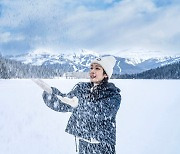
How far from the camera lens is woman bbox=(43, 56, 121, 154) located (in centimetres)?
279

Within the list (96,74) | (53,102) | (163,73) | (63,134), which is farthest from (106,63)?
(163,73)

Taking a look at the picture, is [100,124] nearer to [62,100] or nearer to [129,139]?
[62,100]

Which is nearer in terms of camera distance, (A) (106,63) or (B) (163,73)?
(A) (106,63)

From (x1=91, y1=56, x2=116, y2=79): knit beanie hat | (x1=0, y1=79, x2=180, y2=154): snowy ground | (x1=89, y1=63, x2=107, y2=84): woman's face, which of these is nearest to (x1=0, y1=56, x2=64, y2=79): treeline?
(x1=0, y1=79, x2=180, y2=154): snowy ground

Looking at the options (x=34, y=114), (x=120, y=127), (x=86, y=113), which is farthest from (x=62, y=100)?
(x=34, y=114)

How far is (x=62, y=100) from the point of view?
2.84m

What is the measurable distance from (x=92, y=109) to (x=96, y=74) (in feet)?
0.92

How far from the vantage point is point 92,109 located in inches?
111

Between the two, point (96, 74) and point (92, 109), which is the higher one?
point (96, 74)

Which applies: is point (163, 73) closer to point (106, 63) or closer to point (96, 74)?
point (106, 63)

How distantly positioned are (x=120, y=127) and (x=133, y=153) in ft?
9.39

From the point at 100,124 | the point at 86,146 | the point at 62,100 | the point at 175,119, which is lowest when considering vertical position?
the point at 175,119

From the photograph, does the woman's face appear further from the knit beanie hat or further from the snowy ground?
the snowy ground

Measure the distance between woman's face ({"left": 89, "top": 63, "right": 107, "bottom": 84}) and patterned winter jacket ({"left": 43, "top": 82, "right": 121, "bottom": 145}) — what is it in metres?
0.05
